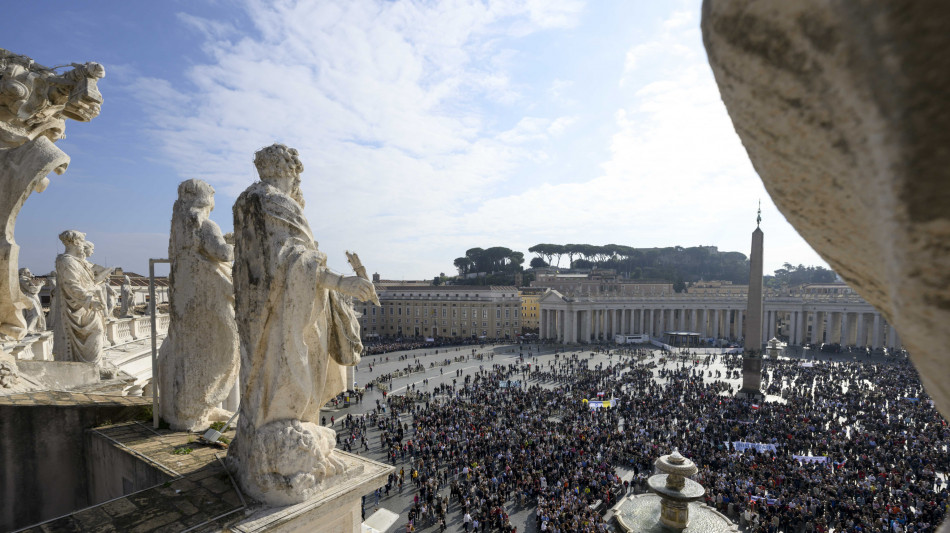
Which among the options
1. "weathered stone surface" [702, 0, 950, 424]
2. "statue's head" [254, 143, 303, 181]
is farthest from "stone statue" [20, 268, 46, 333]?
"weathered stone surface" [702, 0, 950, 424]

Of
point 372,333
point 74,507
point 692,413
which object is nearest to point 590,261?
point 372,333

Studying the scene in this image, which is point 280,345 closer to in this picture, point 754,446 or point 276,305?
point 276,305

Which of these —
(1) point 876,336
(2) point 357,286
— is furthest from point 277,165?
(1) point 876,336

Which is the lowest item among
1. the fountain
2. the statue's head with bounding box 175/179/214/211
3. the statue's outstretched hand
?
the fountain

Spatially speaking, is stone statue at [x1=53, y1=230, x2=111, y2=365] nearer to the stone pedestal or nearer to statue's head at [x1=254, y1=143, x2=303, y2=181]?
statue's head at [x1=254, y1=143, x2=303, y2=181]

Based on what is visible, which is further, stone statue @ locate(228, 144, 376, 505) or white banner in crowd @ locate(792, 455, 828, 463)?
white banner in crowd @ locate(792, 455, 828, 463)
